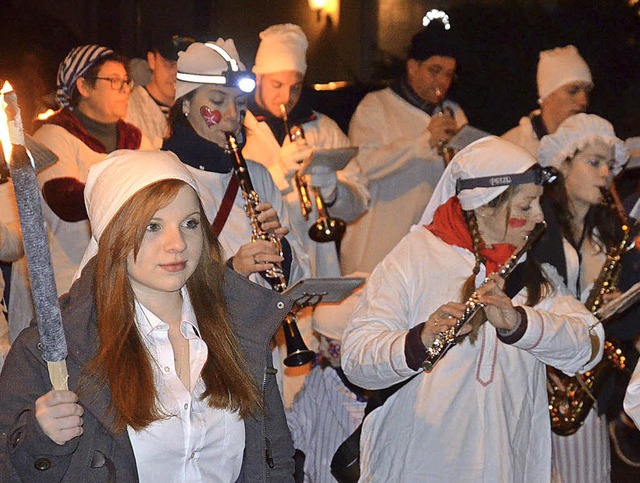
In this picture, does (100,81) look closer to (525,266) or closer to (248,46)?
(525,266)

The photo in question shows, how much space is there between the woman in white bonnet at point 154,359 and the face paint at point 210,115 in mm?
1929

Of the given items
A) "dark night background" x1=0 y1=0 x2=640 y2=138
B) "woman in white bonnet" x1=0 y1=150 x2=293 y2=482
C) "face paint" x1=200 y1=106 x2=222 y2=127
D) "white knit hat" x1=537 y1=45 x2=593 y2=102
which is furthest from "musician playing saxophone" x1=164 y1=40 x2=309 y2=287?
"dark night background" x1=0 y1=0 x2=640 y2=138

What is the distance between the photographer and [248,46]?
46.8ft

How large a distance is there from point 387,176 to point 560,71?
56.0 inches

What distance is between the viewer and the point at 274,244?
572cm

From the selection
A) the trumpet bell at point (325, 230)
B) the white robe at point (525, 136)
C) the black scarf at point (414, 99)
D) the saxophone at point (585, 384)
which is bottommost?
the saxophone at point (585, 384)

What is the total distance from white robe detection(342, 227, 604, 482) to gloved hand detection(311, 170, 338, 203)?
7.07 ft

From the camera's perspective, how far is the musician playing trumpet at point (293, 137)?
295 inches

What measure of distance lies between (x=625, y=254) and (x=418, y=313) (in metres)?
1.96

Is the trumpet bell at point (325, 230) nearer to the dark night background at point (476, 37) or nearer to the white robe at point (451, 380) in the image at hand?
the white robe at point (451, 380)

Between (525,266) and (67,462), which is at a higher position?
(525,266)

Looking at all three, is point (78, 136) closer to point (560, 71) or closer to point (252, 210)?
point (252, 210)

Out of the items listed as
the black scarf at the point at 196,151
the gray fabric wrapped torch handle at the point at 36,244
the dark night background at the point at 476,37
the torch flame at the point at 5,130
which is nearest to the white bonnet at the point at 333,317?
the black scarf at the point at 196,151

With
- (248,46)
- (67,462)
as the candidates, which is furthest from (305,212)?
(248,46)
